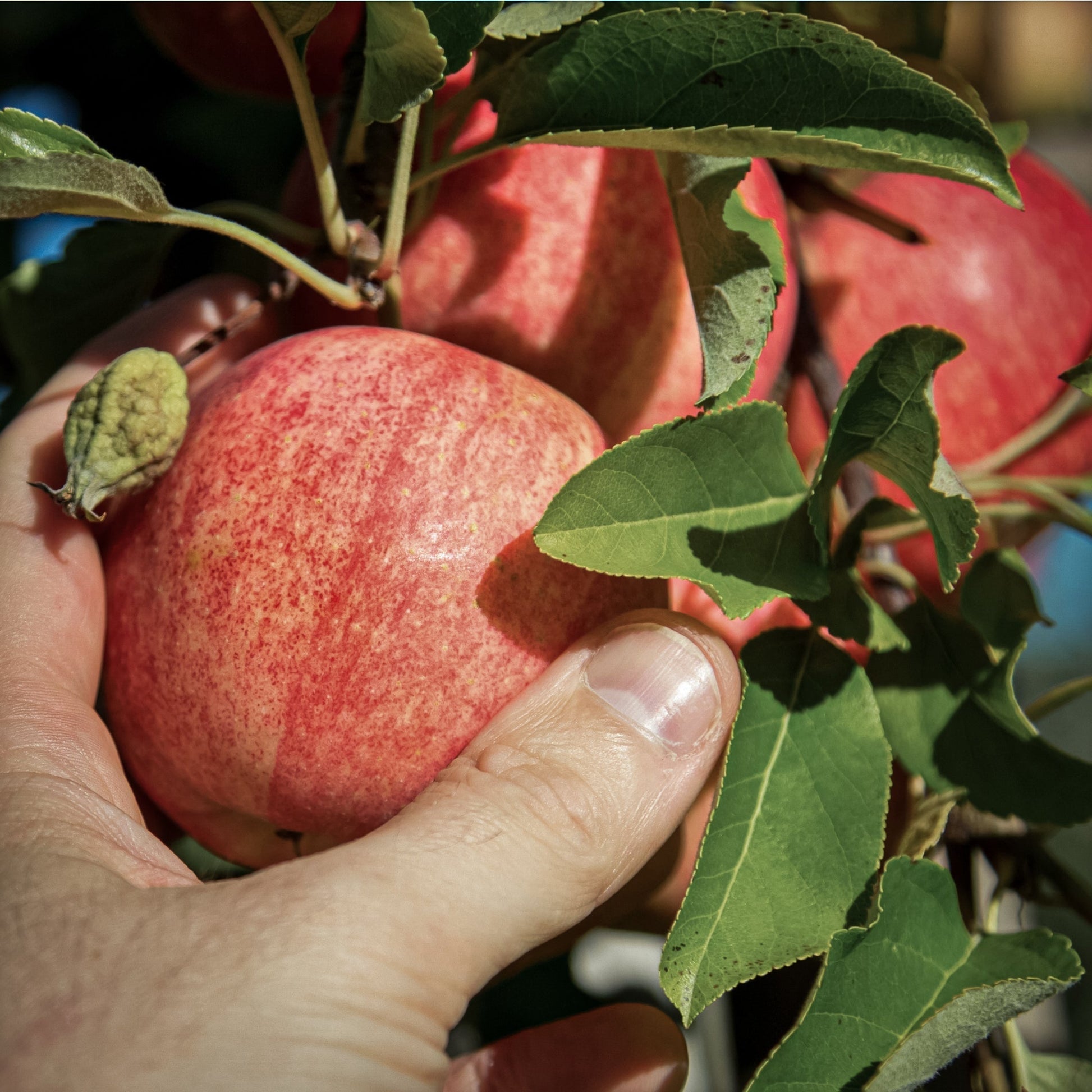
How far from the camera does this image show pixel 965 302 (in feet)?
2.76

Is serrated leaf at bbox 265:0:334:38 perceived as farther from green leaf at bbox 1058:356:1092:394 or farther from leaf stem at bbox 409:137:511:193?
green leaf at bbox 1058:356:1092:394

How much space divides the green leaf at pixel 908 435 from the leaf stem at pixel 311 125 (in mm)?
315

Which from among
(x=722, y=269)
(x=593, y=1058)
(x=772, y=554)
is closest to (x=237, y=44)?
(x=722, y=269)

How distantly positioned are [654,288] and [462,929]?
424 mm

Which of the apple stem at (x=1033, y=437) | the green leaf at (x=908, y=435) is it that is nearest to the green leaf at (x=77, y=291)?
the green leaf at (x=908, y=435)

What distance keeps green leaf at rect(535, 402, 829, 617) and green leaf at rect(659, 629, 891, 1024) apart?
0.07 m

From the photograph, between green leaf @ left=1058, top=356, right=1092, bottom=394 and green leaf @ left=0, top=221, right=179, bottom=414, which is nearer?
green leaf @ left=1058, top=356, right=1092, bottom=394

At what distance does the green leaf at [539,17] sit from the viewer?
0.54 meters

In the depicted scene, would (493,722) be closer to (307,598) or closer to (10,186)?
(307,598)

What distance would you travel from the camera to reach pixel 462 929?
46 centimetres

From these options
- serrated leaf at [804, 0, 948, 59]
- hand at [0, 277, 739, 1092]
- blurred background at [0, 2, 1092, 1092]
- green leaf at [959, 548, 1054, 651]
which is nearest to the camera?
hand at [0, 277, 739, 1092]

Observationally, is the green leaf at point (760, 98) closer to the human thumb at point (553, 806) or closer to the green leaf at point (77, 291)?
the human thumb at point (553, 806)

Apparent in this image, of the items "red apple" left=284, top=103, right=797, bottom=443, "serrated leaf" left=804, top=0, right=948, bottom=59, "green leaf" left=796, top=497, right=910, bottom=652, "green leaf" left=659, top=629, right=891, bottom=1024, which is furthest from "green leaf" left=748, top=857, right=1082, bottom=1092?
"serrated leaf" left=804, top=0, right=948, bottom=59

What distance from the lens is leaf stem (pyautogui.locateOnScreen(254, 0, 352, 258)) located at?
555 millimetres
